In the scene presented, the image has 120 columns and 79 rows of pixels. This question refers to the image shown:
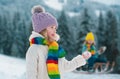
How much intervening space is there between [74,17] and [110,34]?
69.0 inches

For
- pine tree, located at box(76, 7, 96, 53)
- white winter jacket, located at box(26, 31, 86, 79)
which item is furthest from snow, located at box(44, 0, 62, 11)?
white winter jacket, located at box(26, 31, 86, 79)

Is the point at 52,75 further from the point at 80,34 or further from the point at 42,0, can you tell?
the point at 42,0

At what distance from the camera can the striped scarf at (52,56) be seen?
3623 millimetres

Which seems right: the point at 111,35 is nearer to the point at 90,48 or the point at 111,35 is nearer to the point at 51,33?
the point at 90,48

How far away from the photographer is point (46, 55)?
3672 mm

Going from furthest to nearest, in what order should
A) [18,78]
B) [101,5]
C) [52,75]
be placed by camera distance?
[101,5]
[18,78]
[52,75]

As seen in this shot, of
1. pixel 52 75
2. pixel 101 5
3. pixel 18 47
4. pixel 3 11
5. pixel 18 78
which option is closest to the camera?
pixel 52 75

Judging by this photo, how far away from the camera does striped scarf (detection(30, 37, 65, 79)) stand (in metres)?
3.62

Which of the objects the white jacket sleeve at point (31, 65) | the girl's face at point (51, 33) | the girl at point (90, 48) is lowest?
the girl at point (90, 48)

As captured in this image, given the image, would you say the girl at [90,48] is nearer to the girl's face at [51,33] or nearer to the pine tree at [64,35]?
the pine tree at [64,35]

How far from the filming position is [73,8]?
19766 millimetres

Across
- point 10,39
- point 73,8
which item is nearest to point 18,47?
point 10,39

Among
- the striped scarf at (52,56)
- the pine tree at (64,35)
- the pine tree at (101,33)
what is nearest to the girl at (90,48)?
the pine tree at (64,35)

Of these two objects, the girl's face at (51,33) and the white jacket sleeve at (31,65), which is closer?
the white jacket sleeve at (31,65)
